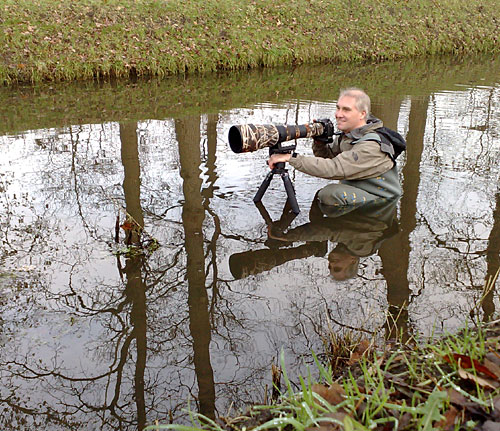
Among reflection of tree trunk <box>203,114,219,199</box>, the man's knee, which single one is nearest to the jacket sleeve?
the man's knee

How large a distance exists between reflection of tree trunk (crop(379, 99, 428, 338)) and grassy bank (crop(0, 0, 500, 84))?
24.9ft

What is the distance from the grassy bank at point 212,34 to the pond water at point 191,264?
13.1 feet

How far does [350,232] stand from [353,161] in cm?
70

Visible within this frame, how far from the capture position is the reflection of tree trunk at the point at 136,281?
9.20 ft

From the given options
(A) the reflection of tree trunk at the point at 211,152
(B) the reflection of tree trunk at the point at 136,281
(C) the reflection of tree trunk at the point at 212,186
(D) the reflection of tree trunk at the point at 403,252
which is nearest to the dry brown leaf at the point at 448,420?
(D) the reflection of tree trunk at the point at 403,252

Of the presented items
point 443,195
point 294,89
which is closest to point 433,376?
point 443,195

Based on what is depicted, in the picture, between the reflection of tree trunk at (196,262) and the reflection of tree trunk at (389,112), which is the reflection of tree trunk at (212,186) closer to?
the reflection of tree trunk at (196,262)

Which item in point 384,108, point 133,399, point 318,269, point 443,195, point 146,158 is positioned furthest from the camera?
point 384,108

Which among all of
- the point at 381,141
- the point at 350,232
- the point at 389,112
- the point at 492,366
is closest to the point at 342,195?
the point at 350,232

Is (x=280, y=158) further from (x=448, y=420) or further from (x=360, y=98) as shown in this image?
(x=448, y=420)

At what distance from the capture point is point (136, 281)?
3881 millimetres

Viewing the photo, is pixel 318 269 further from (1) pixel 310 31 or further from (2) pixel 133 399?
(1) pixel 310 31

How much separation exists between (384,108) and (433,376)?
741cm

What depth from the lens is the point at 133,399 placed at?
2725 millimetres
